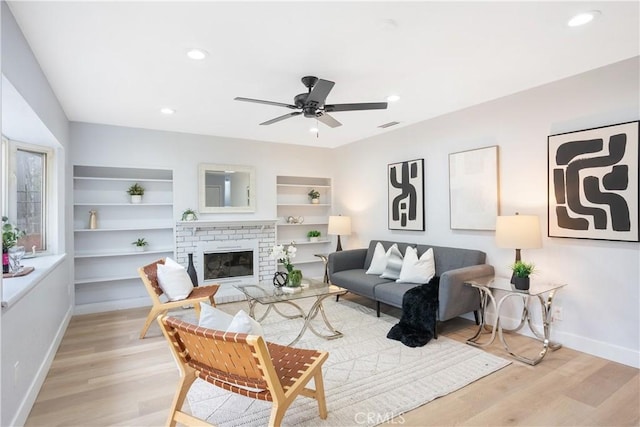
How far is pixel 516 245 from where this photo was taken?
3082 mm

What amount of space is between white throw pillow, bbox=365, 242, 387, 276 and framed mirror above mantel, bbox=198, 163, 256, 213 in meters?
2.14

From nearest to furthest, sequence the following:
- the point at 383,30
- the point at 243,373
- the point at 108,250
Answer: the point at 243,373 < the point at 383,30 < the point at 108,250

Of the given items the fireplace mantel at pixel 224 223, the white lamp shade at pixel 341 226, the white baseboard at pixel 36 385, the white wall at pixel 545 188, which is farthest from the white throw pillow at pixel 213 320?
the white lamp shade at pixel 341 226

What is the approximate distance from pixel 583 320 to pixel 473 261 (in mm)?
1056

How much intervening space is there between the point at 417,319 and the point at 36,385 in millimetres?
3139

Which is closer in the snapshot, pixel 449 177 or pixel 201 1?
pixel 201 1

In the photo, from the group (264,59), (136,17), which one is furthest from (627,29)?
(136,17)

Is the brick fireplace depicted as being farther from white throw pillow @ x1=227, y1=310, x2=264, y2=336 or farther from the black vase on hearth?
white throw pillow @ x1=227, y1=310, x2=264, y2=336

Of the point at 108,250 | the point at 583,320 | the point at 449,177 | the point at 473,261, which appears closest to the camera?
the point at 583,320

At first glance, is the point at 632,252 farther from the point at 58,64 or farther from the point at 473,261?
the point at 58,64

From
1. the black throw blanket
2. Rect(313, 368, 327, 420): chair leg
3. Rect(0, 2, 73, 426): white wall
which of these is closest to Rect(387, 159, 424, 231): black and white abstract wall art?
the black throw blanket

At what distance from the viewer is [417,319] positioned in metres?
3.41

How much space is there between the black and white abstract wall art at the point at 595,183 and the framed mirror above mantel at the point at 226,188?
4038 millimetres

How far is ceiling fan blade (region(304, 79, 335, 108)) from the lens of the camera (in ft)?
8.34
